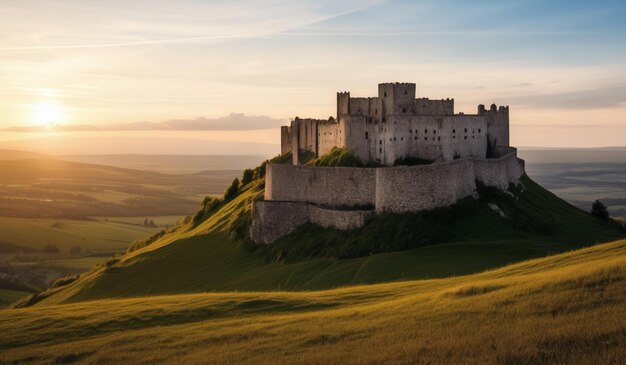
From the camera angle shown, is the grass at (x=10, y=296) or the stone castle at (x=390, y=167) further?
the grass at (x=10, y=296)

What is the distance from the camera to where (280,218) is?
204 ft

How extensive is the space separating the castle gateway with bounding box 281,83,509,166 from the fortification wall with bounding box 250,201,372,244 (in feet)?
31.0

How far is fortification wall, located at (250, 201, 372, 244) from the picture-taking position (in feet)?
194

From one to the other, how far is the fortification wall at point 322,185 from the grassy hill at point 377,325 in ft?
80.7

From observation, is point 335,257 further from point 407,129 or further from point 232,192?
point 232,192

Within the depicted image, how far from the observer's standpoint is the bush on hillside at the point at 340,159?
220 ft

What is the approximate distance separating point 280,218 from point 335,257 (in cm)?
1138

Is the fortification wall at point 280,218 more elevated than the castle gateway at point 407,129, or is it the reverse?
the castle gateway at point 407,129

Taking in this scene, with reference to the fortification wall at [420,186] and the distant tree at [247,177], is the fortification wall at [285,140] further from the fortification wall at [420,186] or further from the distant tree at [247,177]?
the fortification wall at [420,186]

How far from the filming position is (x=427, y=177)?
54.1 metres

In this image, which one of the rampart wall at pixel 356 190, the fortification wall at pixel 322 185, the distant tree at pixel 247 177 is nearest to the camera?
the rampart wall at pixel 356 190

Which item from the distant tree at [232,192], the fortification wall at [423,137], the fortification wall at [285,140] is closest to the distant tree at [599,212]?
the fortification wall at [423,137]

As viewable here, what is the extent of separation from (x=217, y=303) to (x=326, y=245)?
23321 mm

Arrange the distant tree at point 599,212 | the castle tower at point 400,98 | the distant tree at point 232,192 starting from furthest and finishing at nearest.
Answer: the distant tree at point 232,192 < the distant tree at point 599,212 < the castle tower at point 400,98
